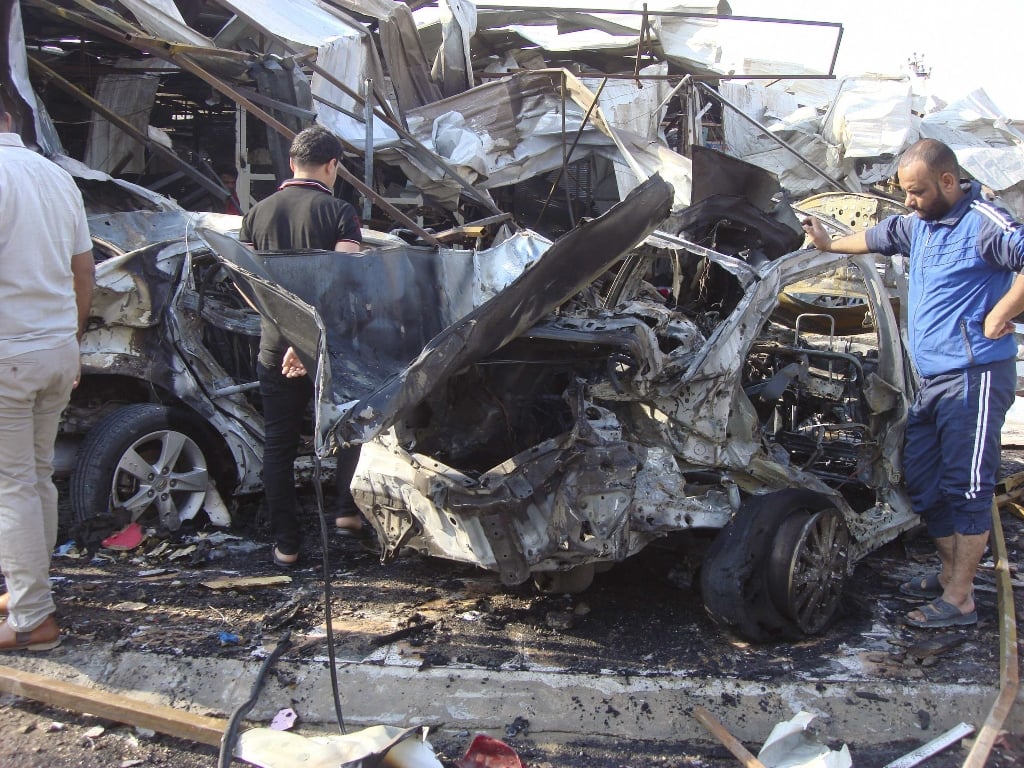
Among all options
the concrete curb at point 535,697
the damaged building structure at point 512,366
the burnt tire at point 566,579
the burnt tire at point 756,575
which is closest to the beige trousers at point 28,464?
the concrete curb at point 535,697

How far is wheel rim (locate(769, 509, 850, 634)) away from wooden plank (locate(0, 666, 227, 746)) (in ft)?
7.13

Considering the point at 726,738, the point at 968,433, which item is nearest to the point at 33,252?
the point at 726,738

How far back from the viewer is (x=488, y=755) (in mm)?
2551

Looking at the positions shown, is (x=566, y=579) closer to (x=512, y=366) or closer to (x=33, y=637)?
(x=512, y=366)

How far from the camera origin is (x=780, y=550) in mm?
3291

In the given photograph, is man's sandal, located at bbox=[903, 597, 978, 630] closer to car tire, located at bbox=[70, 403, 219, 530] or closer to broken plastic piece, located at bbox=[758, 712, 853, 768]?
broken plastic piece, located at bbox=[758, 712, 853, 768]

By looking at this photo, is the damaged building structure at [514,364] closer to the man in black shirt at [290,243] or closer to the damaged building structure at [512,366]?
the damaged building structure at [512,366]

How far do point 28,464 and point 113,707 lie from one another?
0.96 meters

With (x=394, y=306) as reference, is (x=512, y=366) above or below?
below

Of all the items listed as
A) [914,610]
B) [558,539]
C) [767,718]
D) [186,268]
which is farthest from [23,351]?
[914,610]

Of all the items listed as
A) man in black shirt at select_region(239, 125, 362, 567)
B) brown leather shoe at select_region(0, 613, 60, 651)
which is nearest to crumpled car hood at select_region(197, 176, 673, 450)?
man in black shirt at select_region(239, 125, 362, 567)

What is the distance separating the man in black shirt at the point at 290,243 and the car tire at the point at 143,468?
70cm

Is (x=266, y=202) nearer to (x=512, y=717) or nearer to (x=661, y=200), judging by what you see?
(x=661, y=200)

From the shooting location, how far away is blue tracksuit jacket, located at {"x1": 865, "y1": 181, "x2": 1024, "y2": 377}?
332 cm
